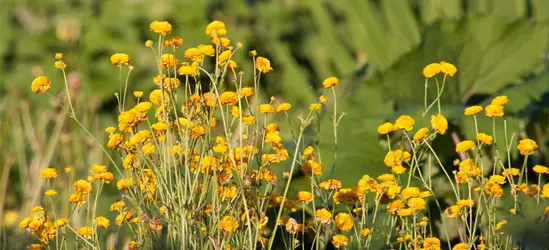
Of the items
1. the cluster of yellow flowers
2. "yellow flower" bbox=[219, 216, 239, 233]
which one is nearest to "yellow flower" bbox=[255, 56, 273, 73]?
the cluster of yellow flowers

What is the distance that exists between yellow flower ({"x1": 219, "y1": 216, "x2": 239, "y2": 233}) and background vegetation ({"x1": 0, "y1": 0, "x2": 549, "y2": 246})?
83 centimetres

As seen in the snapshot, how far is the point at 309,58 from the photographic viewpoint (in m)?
5.97

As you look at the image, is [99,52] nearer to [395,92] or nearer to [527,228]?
[395,92]

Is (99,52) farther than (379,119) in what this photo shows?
Yes

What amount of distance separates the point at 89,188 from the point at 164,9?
12.4 feet

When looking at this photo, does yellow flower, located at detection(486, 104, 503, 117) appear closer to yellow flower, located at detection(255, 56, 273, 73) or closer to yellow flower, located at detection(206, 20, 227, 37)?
yellow flower, located at detection(255, 56, 273, 73)

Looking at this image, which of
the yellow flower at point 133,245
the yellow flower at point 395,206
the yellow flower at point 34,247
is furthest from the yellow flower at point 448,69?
the yellow flower at point 34,247

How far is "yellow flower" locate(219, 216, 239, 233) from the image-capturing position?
225 cm

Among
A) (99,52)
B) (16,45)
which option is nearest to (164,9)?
(99,52)

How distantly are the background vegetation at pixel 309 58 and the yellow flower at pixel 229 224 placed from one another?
0.83 m

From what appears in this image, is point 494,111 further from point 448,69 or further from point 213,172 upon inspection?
point 213,172

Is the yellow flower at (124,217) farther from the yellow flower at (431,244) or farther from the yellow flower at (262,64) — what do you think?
the yellow flower at (431,244)

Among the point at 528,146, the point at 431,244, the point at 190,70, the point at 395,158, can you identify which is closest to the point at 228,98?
the point at 190,70

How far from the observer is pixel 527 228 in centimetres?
205
